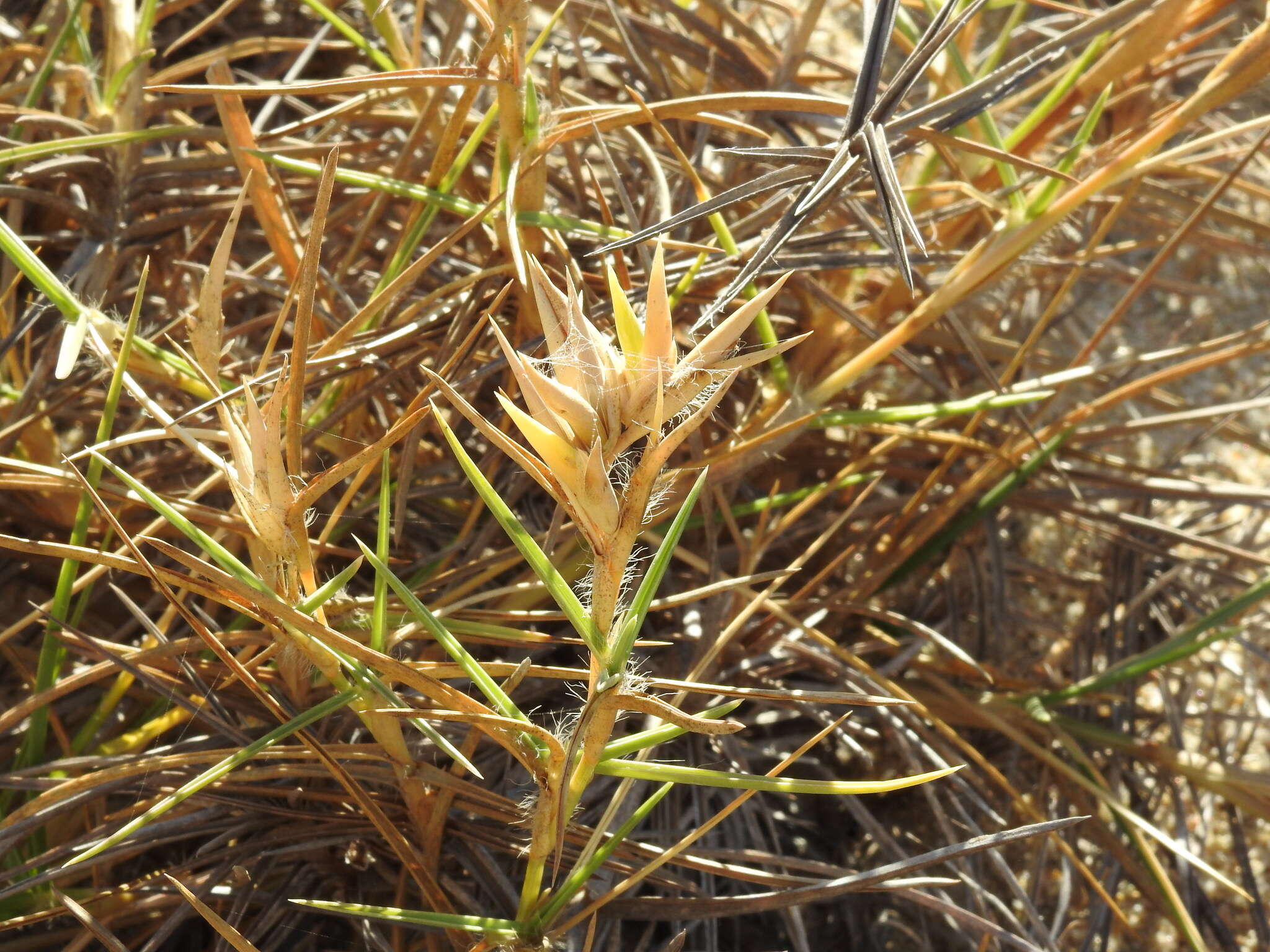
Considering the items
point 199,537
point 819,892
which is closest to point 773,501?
point 819,892

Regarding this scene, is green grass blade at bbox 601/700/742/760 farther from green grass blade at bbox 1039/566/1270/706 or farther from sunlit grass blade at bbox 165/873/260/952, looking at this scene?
green grass blade at bbox 1039/566/1270/706

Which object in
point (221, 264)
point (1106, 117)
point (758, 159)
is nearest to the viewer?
point (221, 264)

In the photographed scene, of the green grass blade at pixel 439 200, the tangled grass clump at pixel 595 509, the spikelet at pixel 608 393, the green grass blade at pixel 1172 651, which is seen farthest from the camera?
the green grass blade at pixel 1172 651

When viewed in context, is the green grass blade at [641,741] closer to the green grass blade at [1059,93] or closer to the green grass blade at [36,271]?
the green grass blade at [36,271]

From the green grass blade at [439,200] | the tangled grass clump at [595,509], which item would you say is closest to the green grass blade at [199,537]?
the tangled grass clump at [595,509]

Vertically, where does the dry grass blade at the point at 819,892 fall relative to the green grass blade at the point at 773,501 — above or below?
below

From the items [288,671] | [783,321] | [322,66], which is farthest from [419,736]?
[322,66]

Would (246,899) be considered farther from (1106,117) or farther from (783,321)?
(1106,117)
